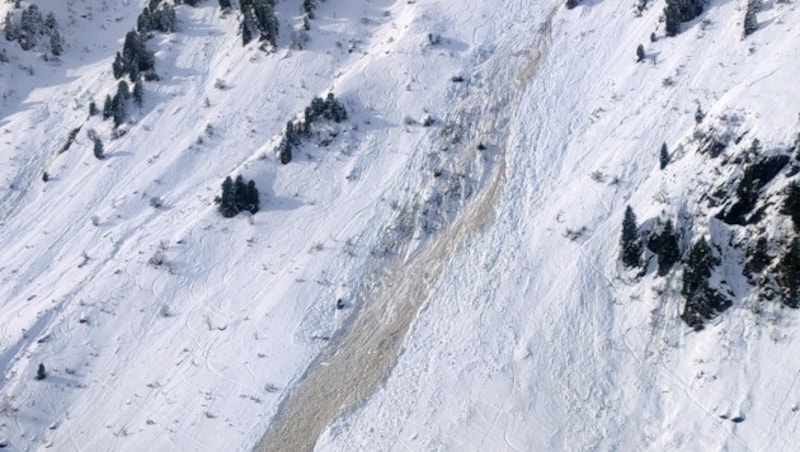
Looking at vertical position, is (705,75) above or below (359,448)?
above

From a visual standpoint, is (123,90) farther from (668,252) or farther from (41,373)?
(668,252)

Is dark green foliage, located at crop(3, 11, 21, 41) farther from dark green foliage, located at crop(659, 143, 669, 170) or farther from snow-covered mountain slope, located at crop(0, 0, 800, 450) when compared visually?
dark green foliage, located at crop(659, 143, 669, 170)

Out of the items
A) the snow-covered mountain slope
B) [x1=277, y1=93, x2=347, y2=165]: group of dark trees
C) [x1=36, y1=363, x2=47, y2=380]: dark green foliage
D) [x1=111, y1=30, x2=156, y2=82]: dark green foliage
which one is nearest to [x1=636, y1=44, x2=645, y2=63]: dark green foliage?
the snow-covered mountain slope

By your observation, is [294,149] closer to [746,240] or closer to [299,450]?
[299,450]

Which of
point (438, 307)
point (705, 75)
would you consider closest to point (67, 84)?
point (438, 307)

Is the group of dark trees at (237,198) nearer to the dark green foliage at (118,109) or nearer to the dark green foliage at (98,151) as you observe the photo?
the dark green foliage at (98,151)

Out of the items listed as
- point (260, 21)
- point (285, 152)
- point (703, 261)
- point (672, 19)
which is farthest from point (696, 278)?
point (260, 21)
